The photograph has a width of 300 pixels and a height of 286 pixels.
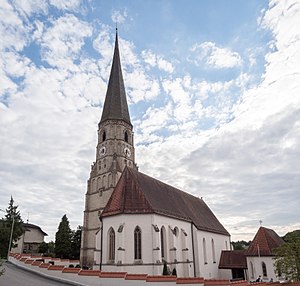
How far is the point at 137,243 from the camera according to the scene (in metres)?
25.1

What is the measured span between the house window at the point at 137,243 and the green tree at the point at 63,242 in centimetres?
3445

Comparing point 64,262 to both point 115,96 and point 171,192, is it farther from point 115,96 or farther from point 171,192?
point 115,96

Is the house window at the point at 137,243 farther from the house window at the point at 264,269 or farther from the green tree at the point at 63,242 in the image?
the green tree at the point at 63,242

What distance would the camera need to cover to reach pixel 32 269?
967 inches

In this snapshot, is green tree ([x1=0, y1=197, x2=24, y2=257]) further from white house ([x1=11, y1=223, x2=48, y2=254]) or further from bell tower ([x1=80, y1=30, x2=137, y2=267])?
white house ([x1=11, y1=223, x2=48, y2=254])

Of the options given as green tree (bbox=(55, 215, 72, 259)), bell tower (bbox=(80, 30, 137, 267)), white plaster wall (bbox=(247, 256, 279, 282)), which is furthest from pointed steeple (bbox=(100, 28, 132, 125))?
white plaster wall (bbox=(247, 256, 279, 282))

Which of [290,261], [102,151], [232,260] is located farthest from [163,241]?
[102,151]

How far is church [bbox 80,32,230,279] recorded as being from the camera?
80.8 ft

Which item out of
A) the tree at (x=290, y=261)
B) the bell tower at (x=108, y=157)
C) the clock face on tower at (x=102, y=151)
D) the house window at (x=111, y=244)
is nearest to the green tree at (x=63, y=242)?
the bell tower at (x=108, y=157)

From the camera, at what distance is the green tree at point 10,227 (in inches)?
1614

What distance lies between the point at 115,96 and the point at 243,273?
3608cm

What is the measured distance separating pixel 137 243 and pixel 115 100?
1357 inches

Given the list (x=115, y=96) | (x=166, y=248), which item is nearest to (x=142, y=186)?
(x=166, y=248)

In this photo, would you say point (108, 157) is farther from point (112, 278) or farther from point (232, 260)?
point (112, 278)
